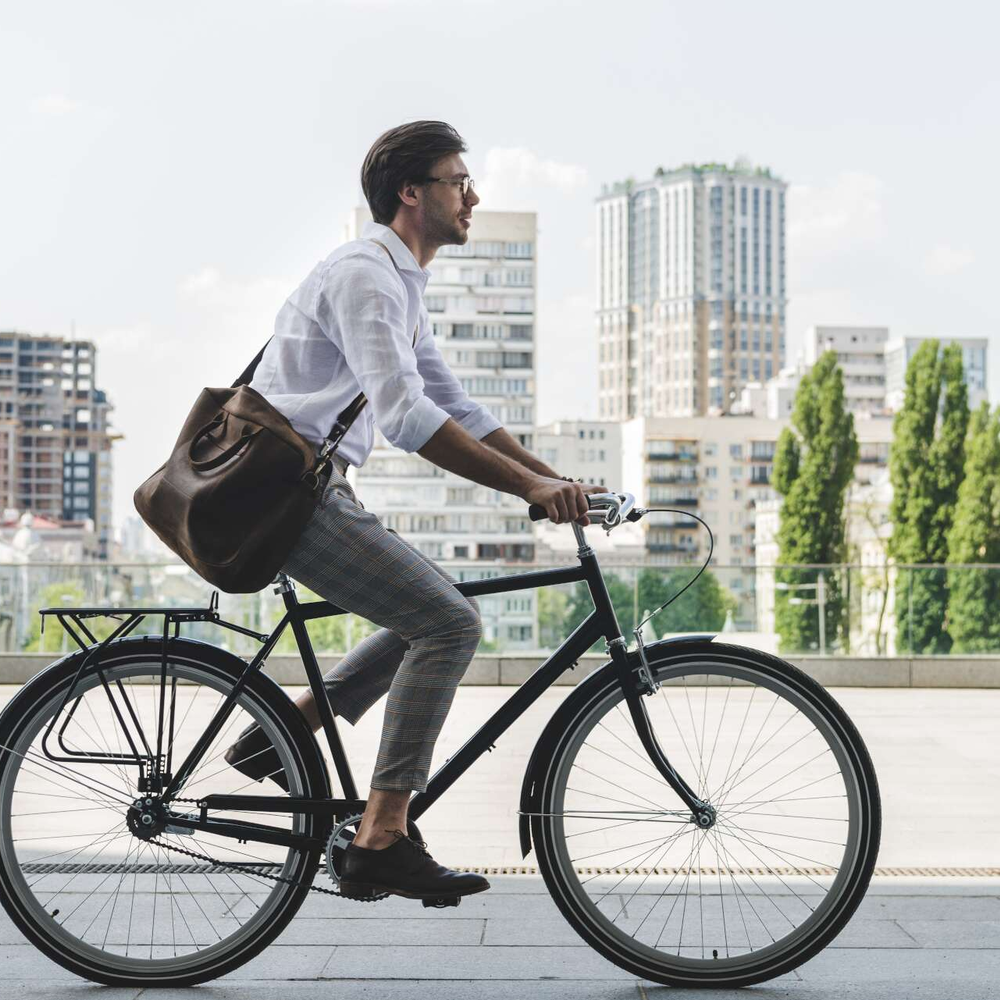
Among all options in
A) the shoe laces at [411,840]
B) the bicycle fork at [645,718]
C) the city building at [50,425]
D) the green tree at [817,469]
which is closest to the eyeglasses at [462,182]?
the bicycle fork at [645,718]

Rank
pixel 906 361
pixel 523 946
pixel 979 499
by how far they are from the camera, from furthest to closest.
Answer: pixel 906 361, pixel 979 499, pixel 523 946

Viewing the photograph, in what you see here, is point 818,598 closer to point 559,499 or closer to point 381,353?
point 559,499

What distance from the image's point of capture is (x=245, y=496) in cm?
267

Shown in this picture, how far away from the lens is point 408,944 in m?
3.26

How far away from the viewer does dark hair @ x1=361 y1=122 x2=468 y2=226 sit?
111 inches

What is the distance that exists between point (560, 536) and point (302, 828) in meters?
138

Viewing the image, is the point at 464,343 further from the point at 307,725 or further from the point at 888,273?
the point at 307,725

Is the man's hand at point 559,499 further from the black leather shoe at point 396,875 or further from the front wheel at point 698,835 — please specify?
the black leather shoe at point 396,875

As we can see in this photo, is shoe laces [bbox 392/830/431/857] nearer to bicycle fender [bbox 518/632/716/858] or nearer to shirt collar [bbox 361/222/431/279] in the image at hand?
bicycle fender [bbox 518/632/716/858]

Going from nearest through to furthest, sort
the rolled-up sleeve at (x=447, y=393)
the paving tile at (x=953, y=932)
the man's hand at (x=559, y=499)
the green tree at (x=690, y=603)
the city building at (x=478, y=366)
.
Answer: the man's hand at (x=559, y=499)
the rolled-up sleeve at (x=447, y=393)
the paving tile at (x=953, y=932)
the green tree at (x=690, y=603)
the city building at (x=478, y=366)

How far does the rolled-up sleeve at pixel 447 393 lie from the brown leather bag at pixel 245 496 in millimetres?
478

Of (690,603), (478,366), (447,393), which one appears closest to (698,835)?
(447,393)

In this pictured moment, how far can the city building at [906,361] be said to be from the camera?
14775cm

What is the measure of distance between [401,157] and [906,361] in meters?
140
